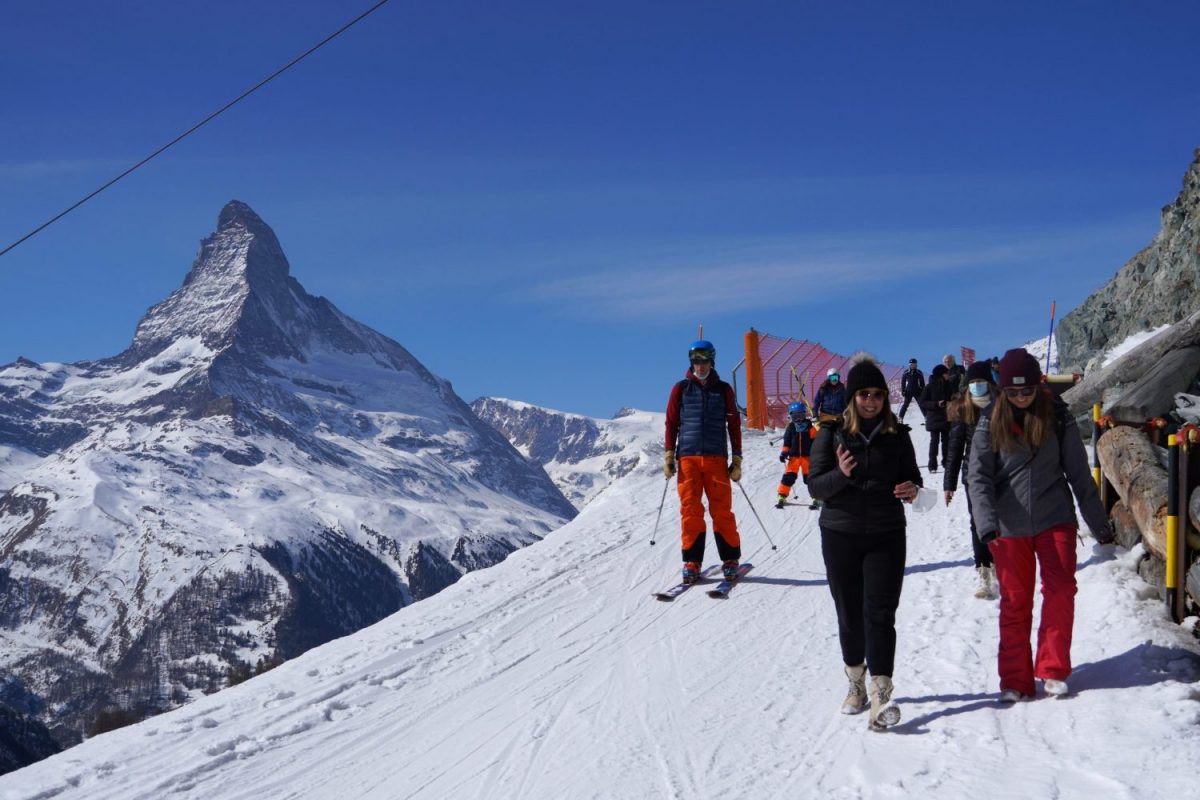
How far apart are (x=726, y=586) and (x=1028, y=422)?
4781 mm

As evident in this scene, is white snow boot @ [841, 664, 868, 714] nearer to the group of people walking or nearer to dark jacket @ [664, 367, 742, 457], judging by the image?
the group of people walking

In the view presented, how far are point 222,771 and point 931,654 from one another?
15.2 feet

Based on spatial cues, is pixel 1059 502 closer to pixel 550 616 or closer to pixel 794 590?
pixel 794 590

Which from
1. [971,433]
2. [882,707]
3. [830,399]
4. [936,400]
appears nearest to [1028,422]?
[971,433]

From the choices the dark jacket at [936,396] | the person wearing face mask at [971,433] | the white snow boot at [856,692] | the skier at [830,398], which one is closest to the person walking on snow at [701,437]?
the person wearing face mask at [971,433]

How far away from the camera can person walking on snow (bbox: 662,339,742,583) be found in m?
9.88

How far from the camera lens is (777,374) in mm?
29844

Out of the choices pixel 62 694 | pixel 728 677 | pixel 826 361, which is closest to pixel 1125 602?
pixel 728 677

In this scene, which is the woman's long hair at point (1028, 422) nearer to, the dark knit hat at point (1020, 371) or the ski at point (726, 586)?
the dark knit hat at point (1020, 371)

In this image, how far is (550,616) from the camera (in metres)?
10.1

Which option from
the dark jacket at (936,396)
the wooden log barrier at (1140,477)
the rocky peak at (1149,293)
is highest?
the rocky peak at (1149,293)

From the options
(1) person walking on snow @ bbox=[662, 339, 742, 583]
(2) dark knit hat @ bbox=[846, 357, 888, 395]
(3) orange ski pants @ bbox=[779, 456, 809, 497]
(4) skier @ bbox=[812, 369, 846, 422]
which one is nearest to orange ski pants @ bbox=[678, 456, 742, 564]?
(1) person walking on snow @ bbox=[662, 339, 742, 583]

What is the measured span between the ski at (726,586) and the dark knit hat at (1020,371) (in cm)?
458

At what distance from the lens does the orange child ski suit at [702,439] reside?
988cm
